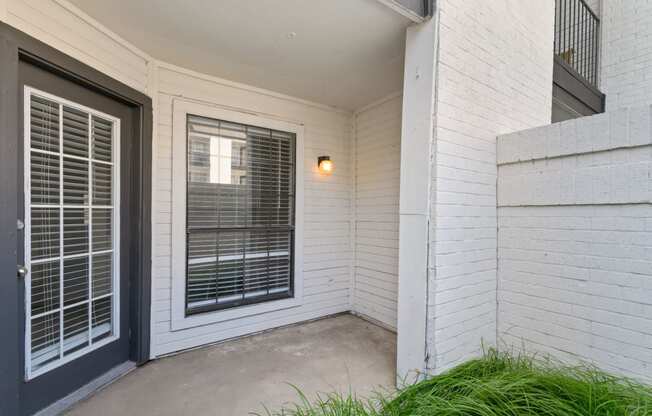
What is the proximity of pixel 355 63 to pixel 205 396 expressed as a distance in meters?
3.07

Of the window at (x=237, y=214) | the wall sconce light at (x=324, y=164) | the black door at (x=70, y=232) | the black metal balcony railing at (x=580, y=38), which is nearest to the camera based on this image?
the black door at (x=70, y=232)

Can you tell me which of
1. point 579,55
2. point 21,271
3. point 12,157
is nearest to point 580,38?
point 579,55

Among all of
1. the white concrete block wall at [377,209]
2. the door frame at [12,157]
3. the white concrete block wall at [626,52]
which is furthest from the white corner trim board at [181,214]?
the white concrete block wall at [626,52]

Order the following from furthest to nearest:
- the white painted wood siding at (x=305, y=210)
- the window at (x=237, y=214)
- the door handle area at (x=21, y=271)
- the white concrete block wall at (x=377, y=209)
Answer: the white concrete block wall at (x=377, y=209) < the window at (x=237, y=214) < the white painted wood siding at (x=305, y=210) < the door handle area at (x=21, y=271)

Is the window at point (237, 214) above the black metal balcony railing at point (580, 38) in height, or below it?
below

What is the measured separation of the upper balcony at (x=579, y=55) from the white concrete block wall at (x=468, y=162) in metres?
1.96

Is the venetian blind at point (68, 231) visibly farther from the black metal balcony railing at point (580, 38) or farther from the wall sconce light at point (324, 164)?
the black metal balcony railing at point (580, 38)

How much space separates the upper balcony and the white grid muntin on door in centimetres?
542

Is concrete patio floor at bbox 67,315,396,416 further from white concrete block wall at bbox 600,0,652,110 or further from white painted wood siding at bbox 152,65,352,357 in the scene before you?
white concrete block wall at bbox 600,0,652,110

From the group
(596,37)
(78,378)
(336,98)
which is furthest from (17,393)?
(596,37)

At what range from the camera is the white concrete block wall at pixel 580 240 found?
194cm

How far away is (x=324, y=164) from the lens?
365 cm

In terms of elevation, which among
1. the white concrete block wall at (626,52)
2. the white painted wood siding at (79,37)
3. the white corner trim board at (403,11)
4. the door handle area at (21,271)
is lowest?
the door handle area at (21,271)

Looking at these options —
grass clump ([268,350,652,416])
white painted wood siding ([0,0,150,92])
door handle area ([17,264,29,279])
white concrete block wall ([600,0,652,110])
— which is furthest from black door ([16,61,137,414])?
white concrete block wall ([600,0,652,110])
